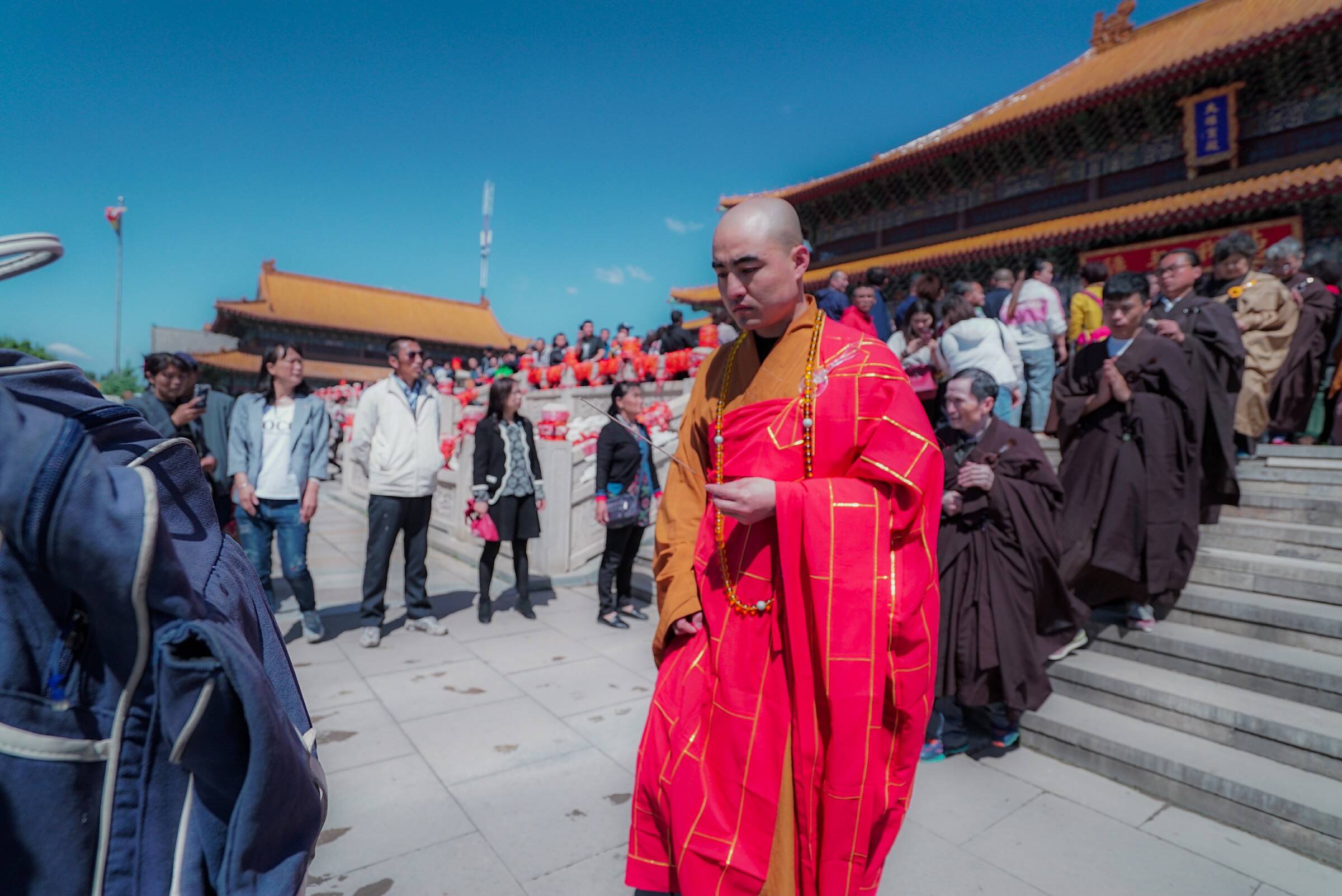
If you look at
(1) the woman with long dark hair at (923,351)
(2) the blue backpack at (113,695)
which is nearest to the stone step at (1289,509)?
(1) the woman with long dark hair at (923,351)

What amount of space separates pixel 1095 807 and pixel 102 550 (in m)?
3.46

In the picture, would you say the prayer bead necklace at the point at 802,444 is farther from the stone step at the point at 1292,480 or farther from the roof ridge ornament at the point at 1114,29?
the roof ridge ornament at the point at 1114,29

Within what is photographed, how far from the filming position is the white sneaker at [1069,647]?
359cm

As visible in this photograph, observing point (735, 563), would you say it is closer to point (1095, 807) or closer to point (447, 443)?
point (1095, 807)

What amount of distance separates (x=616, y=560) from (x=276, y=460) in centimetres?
237

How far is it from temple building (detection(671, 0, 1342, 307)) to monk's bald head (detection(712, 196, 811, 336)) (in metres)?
10.8

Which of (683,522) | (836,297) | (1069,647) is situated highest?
(836,297)

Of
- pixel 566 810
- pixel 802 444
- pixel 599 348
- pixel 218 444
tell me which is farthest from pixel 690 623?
pixel 599 348

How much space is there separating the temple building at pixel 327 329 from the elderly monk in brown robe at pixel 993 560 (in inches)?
1103

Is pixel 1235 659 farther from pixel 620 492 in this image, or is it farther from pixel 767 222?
pixel 620 492

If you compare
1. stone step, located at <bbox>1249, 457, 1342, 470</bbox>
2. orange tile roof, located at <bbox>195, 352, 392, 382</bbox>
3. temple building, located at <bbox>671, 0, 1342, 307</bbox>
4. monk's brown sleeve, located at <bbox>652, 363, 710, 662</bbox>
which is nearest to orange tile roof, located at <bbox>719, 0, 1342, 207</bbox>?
temple building, located at <bbox>671, 0, 1342, 307</bbox>

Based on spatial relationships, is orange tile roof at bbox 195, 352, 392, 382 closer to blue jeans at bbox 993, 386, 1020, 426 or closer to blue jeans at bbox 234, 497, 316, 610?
blue jeans at bbox 234, 497, 316, 610

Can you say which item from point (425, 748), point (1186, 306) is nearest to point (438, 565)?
point (425, 748)

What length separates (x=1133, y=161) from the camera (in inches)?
477
